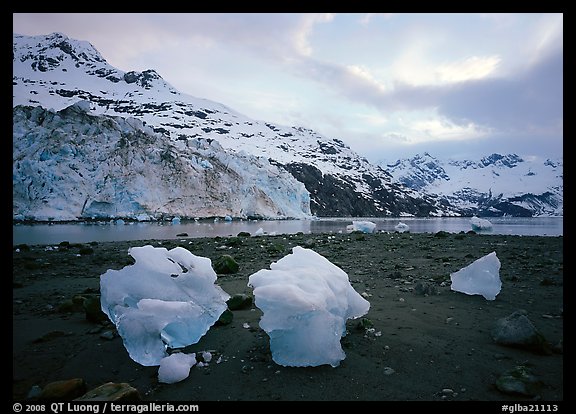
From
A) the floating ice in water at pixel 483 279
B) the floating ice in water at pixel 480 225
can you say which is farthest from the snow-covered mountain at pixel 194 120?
the floating ice in water at pixel 483 279

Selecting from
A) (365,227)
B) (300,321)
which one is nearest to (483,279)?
(300,321)

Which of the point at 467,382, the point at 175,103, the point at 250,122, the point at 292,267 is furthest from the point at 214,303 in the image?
the point at 250,122

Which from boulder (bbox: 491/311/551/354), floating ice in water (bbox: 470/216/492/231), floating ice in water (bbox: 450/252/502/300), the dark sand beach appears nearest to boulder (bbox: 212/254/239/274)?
the dark sand beach

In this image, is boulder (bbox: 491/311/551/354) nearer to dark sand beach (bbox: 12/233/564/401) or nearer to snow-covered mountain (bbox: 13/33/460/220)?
dark sand beach (bbox: 12/233/564/401)

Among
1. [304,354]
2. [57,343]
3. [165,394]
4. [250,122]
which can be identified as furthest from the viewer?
[250,122]

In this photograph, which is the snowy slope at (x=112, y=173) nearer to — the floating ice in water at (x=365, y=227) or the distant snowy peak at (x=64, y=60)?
the floating ice in water at (x=365, y=227)
